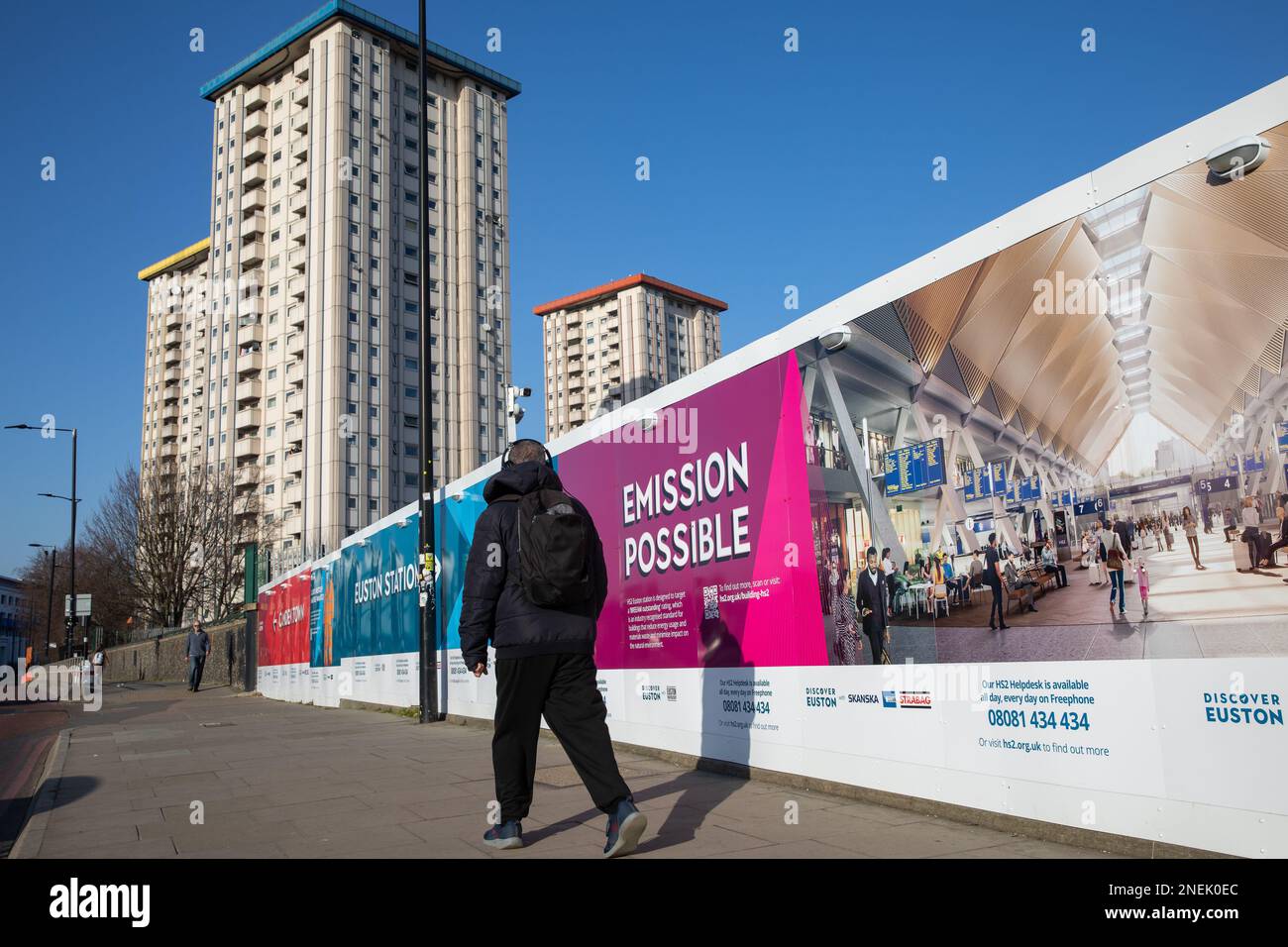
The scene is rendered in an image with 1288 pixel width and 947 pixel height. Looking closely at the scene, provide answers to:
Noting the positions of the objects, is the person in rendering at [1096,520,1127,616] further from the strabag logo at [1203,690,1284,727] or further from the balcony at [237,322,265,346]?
the balcony at [237,322,265,346]

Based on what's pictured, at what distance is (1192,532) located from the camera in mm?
4023

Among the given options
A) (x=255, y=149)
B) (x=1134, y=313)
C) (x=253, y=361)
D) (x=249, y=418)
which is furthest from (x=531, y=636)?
(x=255, y=149)

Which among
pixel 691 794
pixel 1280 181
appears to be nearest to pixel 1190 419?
pixel 1280 181

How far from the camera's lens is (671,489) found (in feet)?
26.0

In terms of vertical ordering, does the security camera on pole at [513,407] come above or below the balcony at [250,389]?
below

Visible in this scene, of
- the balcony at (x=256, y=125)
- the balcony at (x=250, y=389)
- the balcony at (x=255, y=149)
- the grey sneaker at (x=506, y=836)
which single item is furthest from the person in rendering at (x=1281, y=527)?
the balcony at (x=256, y=125)

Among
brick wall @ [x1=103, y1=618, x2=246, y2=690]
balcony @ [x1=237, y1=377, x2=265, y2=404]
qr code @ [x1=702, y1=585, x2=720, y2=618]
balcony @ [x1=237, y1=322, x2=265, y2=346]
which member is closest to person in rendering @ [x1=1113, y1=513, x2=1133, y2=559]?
qr code @ [x1=702, y1=585, x2=720, y2=618]

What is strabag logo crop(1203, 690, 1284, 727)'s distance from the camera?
3680 millimetres

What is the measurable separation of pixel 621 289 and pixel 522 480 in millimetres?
115580

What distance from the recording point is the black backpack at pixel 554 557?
4.78 meters
